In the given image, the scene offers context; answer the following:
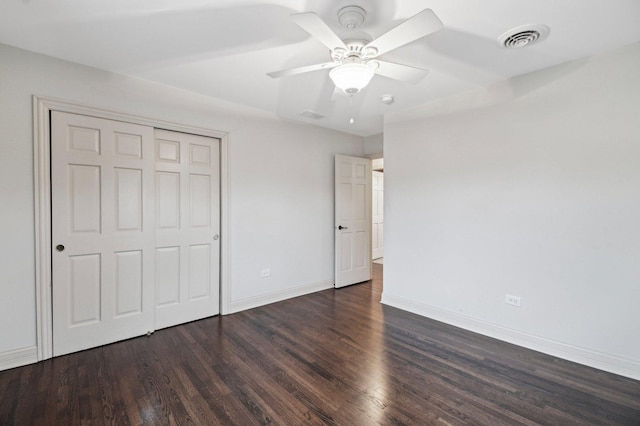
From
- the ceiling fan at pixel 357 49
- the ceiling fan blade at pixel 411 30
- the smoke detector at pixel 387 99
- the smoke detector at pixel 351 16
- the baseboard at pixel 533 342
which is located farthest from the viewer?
the smoke detector at pixel 387 99

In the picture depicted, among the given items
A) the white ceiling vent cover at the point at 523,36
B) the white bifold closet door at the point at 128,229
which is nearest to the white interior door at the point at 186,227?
the white bifold closet door at the point at 128,229

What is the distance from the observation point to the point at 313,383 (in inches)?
83.9

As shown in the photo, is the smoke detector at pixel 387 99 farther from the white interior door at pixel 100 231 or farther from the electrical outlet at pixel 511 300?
the white interior door at pixel 100 231

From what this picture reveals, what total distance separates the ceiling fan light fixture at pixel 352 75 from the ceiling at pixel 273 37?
322 millimetres

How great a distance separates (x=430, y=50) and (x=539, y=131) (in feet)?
4.24

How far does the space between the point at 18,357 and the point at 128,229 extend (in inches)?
48.8

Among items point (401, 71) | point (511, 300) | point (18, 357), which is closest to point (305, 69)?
point (401, 71)

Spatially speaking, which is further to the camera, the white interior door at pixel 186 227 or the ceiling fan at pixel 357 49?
the white interior door at pixel 186 227

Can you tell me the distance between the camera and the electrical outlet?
2758mm

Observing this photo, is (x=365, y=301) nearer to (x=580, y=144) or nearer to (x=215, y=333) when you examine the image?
(x=215, y=333)

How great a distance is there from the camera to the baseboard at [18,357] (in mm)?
2264

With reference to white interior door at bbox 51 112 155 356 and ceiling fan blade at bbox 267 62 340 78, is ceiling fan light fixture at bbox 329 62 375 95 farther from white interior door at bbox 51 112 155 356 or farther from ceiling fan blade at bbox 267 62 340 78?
white interior door at bbox 51 112 155 356

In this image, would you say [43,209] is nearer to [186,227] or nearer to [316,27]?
[186,227]

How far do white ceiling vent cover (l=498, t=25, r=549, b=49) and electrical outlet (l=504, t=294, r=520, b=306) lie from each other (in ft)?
7.13
